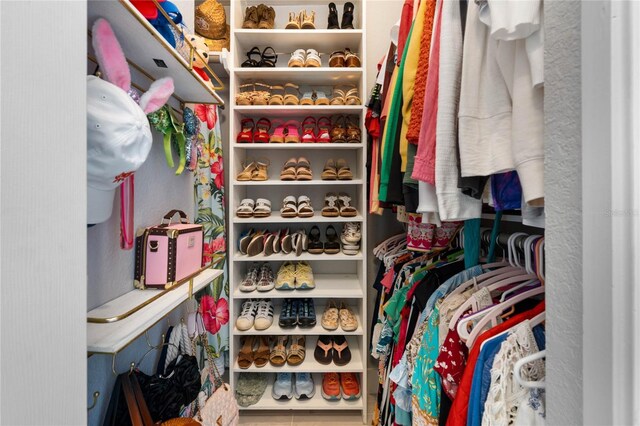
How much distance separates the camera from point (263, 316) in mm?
1626

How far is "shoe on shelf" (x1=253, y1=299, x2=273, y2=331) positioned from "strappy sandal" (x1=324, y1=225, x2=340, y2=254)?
48 centimetres

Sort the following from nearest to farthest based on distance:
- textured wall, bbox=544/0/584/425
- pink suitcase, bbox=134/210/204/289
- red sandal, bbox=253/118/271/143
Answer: textured wall, bbox=544/0/584/425, pink suitcase, bbox=134/210/204/289, red sandal, bbox=253/118/271/143

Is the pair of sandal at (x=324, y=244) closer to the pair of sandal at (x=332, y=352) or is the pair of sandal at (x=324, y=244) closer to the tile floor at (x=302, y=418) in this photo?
the pair of sandal at (x=332, y=352)

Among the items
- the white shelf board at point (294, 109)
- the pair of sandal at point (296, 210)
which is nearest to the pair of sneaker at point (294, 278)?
the pair of sandal at point (296, 210)

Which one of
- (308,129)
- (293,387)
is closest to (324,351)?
(293,387)

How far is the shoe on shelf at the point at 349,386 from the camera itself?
63.0 inches

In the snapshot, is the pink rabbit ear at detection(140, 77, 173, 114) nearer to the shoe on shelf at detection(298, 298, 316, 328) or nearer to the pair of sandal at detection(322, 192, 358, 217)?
the pair of sandal at detection(322, 192, 358, 217)

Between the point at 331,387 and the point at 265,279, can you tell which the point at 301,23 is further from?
Answer: the point at 331,387

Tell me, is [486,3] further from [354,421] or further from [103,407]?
[354,421]

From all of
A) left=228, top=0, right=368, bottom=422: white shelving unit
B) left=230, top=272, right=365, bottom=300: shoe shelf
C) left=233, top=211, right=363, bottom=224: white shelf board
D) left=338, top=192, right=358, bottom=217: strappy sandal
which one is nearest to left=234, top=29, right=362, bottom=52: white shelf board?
left=228, top=0, right=368, bottom=422: white shelving unit

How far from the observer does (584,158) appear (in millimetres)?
357

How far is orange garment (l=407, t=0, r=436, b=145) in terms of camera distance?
754 mm

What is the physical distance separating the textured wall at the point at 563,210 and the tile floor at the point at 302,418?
1.46 meters

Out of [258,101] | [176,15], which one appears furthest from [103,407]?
[258,101]
